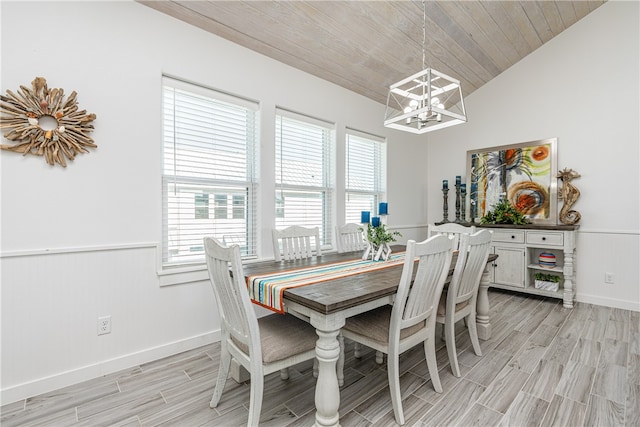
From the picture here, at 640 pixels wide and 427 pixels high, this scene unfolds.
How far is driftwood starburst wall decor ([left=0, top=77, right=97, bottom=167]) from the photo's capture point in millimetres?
1787

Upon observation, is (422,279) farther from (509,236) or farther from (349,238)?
Result: (509,236)

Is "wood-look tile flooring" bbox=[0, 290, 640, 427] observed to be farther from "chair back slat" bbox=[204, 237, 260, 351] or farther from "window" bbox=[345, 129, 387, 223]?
"window" bbox=[345, 129, 387, 223]

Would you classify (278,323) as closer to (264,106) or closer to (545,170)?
(264,106)

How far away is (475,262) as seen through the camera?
7.05 ft

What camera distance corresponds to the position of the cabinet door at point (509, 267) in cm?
383

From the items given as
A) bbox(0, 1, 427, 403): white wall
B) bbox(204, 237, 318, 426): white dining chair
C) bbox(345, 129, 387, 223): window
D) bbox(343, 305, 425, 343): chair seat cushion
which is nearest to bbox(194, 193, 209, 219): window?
bbox(0, 1, 427, 403): white wall

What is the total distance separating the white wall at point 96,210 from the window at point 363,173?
1.72 meters

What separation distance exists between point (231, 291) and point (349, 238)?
5.75 feet

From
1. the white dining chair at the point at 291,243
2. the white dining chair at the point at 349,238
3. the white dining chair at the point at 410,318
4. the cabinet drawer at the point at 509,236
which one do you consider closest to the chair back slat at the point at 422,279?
the white dining chair at the point at 410,318

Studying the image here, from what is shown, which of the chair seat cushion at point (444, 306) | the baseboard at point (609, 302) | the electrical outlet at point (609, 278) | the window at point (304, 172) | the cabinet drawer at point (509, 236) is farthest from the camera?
the cabinet drawer at point (509, 236)

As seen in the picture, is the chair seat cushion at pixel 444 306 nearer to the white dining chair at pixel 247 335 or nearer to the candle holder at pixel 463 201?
the white dining chair at pixel 247 335

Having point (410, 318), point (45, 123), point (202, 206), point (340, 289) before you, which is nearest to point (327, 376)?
point (340, 289)

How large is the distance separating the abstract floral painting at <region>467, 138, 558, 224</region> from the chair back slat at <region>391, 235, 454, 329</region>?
3.02 meters

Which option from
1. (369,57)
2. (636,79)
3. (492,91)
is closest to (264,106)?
(369,57)
